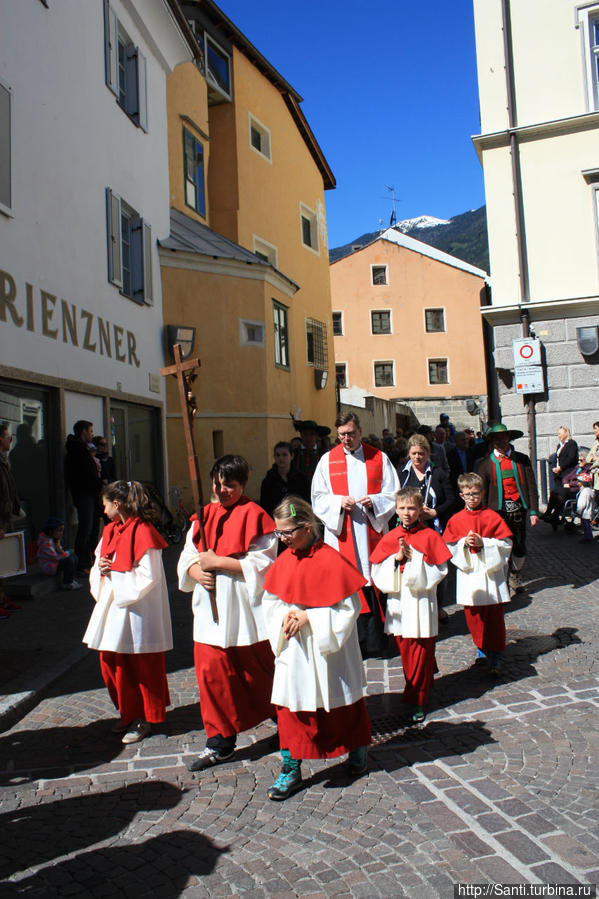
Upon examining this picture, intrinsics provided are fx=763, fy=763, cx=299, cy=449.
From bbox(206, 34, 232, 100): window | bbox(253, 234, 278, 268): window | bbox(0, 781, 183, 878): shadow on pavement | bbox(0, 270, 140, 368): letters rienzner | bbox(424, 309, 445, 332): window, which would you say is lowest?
bbox(0, 781, 183, 878): shadow on pavement

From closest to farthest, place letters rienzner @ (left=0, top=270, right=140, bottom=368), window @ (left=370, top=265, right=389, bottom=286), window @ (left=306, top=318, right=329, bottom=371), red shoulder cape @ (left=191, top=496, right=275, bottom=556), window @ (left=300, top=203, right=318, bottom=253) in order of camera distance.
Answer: red shoulder cape @ (left=191, top=496, right=275, bottom=556), letters rienzner @ (left=0, top=270, right=140, bottom=368), window @ (left=306, top=318, right=329, bottom=371), window @ (left=300, top=203, right=318, bottom=253), window @ (left=370, top=265, right=389, bottom=286)

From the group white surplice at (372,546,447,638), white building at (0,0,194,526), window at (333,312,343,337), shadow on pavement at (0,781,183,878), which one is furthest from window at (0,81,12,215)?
window at (333,312,343,337)

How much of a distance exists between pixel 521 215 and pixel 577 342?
275 centimetres

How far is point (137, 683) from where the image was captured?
494cm

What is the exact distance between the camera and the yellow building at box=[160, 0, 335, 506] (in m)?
16.6

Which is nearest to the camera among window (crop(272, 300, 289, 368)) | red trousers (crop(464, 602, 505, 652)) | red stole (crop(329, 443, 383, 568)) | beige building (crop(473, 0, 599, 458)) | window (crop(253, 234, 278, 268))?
red trousers (crop(464, 602, 505, 652))

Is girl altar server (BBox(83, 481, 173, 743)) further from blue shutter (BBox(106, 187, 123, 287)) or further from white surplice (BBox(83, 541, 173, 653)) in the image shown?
blue shutter (BBox(106, 187, 123, 287))

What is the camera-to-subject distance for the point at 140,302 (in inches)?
564

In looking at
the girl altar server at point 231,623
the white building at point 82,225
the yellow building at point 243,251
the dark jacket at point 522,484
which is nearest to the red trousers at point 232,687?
the girl altar server at point 231,623

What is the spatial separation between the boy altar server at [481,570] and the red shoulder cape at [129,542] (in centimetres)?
224

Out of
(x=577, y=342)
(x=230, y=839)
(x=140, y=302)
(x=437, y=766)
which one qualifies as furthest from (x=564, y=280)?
(x=230, y=839)

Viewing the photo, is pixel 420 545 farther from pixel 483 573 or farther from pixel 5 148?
pixel 5 148

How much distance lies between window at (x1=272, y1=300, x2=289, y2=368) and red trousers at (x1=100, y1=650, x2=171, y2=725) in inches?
553

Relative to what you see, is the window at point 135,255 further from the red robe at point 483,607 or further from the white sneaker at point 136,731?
the white sneaker at point 136,731
